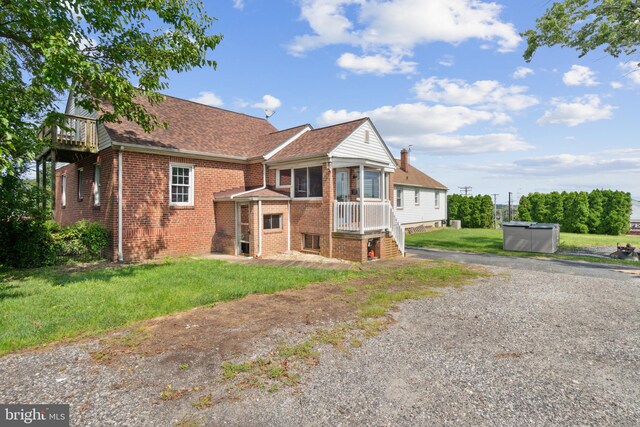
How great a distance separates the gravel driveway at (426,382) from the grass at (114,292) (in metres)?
0.90

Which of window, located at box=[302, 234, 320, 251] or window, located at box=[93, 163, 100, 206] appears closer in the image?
window, located at box=[93, 163, 100, 206]

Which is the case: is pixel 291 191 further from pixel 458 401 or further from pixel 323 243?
pixel 458 401

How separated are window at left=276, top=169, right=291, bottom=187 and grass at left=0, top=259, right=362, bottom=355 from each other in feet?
16.6

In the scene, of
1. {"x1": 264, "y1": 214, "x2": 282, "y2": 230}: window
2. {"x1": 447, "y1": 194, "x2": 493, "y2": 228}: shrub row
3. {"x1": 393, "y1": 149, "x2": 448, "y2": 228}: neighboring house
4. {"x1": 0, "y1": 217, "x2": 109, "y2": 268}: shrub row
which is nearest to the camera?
{"x1": 0, "y1": 217, "x2": 109, "y2": 268}: shrub row

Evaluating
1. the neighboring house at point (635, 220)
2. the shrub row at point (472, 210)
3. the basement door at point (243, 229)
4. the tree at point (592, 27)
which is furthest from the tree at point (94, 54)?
the neighboring house at point (635, 220)

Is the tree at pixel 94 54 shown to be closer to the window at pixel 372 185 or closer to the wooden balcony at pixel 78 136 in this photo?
the wooden balcony at pixel 78 136

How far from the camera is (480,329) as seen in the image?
5.52 m

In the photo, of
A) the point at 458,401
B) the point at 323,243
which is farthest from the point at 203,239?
the point at 458,401

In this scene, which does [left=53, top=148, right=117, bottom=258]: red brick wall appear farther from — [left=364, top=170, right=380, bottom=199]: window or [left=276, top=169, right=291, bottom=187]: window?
[left=364, top=170, right=380, bottom=199]: window

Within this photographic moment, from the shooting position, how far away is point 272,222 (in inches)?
544

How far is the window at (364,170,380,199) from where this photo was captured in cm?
1474

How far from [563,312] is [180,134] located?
14809 mm

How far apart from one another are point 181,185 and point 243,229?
3.17m

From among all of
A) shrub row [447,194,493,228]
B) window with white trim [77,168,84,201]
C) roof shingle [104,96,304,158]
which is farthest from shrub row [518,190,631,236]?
window with white trim [77,168,84,201]
